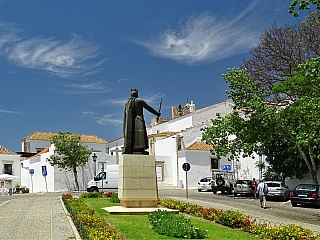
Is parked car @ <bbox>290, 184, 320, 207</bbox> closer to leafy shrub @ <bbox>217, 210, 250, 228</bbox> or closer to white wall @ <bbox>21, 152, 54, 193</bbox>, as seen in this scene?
leafy shrub @ <bbox>217, 210, 250, 228</bbox>

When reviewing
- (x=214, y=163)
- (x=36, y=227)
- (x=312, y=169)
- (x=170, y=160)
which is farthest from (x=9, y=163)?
(x=36, y=227)

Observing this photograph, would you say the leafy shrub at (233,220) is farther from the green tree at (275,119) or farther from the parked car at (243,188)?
the parked car at (243,188)

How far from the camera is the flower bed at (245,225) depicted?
10.2m

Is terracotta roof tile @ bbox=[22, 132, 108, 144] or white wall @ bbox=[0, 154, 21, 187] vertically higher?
terracotta roof tile @ bbox=[22, 132, 108, 144]

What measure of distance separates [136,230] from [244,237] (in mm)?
2966

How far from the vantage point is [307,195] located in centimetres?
2389

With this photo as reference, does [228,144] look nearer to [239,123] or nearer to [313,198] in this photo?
[239,123]

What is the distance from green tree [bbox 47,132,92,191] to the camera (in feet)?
127

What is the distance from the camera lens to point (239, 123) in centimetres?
2494

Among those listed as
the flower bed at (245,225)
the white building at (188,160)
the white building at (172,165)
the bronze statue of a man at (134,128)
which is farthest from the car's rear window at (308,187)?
the white building at (188,160)

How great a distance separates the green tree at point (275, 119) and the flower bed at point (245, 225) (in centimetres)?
525

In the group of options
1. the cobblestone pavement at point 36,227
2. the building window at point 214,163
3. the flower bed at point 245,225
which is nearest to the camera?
the flower bed at point 245,225

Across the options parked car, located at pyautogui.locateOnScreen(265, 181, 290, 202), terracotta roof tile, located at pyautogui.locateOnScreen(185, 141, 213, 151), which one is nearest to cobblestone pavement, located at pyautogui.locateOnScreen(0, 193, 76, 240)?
parked car, located at pyautogui.locateOnScreen(265, 181, 290, 202)

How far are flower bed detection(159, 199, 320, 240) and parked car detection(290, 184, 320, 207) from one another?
30.3ft
